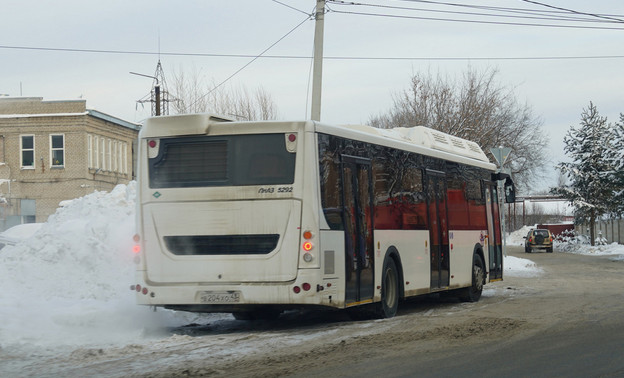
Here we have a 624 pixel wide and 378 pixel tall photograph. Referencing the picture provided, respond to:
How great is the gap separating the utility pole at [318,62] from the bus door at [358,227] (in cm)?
729

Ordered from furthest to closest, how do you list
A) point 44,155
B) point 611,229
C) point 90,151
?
point 611,229 < point 90,151 < point 44,155

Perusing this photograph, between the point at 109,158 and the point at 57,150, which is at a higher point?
the point at 57,150

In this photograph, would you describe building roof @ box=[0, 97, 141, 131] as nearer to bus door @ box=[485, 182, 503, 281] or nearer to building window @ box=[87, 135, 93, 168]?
building window @ box=[87, 135, 93, 168]

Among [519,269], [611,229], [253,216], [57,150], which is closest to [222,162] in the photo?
[253,216]

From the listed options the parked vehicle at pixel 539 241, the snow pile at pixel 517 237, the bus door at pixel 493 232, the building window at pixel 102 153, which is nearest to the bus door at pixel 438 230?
the bus door at pixel 493 232

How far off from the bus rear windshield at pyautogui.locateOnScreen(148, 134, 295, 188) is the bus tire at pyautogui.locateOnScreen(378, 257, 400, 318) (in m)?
2.86

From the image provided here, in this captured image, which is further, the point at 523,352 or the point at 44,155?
the point at 44,155

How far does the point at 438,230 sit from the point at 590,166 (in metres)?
54.1

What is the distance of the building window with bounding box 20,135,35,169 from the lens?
51.7 meters

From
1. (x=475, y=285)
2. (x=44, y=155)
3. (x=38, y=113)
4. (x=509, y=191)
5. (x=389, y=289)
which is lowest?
(x=475, y=285)

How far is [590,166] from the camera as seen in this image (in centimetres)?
6662

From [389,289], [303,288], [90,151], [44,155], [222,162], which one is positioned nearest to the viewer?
[303,288]

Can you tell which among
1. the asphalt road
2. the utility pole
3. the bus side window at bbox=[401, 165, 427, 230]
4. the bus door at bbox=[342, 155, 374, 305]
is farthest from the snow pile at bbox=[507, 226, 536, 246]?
the bus door at bbox=[342, 155, 374, 305]

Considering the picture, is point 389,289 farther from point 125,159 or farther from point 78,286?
point 125,159
